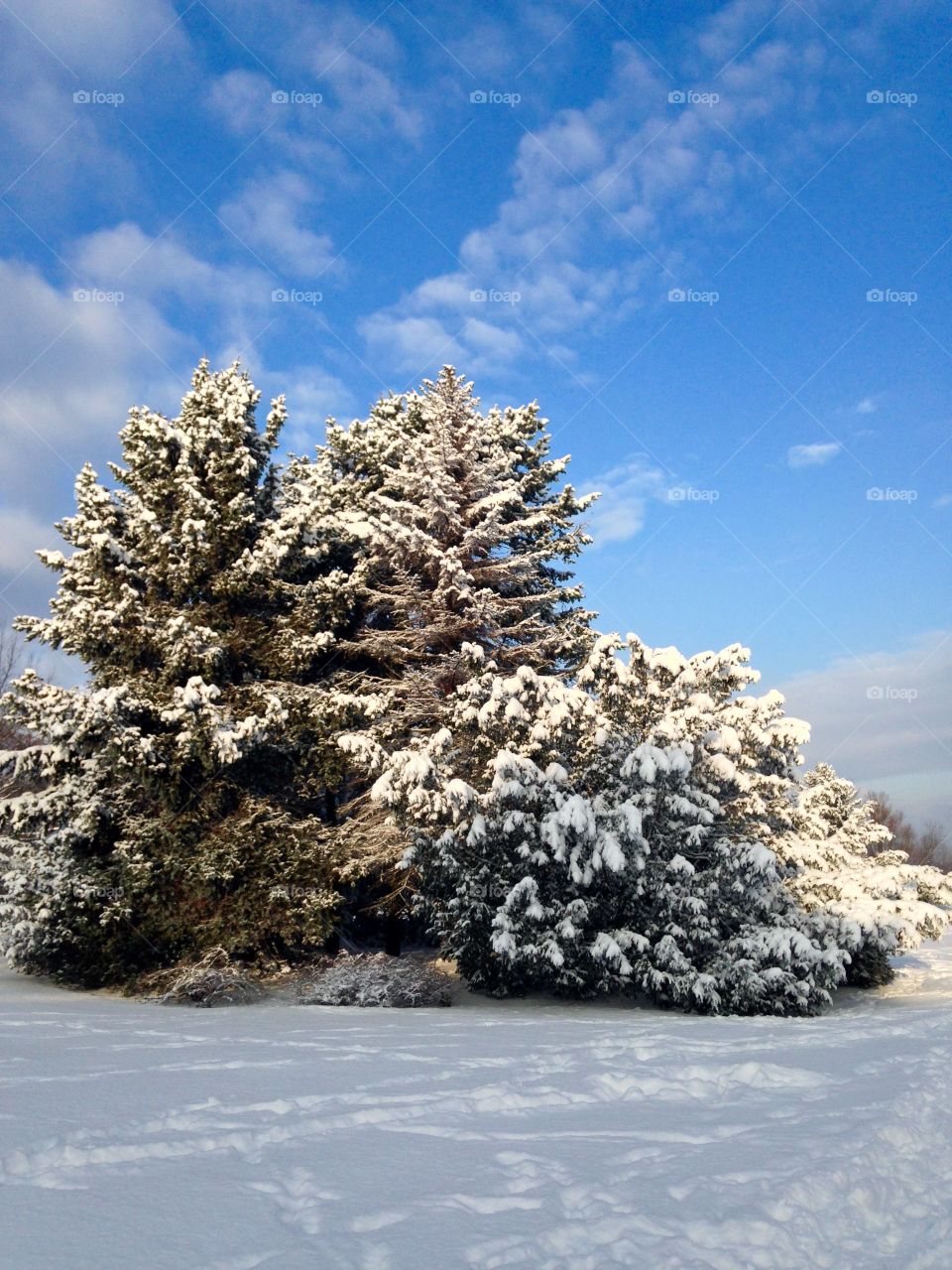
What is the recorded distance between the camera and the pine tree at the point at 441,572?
1575cm

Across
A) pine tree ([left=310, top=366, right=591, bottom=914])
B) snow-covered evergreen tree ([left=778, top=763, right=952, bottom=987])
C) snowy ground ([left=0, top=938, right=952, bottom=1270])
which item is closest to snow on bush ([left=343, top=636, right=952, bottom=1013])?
snow-covered evergreen tree ([left=778, top=763, right=952, bottom=987])

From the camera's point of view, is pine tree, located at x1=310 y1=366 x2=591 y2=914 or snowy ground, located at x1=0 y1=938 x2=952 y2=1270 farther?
pine tree, located at x1=310 y1=366 x2=591 y2=914

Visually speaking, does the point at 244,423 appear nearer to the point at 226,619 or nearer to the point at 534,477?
the point at 226,619

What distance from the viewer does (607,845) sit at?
11.5 meters

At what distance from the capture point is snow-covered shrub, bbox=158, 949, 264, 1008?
12.1m

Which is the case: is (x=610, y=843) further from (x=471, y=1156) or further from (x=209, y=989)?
(x=471, y=1156)

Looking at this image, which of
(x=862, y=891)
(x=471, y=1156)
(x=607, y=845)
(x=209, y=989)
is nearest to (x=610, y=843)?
(x=607, y=845)

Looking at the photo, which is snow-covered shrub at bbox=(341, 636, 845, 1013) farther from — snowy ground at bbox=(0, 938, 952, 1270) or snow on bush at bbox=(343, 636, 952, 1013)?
snowy ground at bbox=(0, 938, 952, 1270)

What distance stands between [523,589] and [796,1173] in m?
14.9

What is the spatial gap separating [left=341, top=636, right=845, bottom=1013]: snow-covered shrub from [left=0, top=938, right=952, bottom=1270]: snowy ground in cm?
507

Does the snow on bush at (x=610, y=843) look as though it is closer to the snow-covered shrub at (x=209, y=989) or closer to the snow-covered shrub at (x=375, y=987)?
the snow-covered shrub at (x=375, y=987)

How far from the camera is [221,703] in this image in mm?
14812

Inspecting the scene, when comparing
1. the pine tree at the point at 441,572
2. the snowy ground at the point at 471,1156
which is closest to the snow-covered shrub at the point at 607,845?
the pine tree at the point at 441,572

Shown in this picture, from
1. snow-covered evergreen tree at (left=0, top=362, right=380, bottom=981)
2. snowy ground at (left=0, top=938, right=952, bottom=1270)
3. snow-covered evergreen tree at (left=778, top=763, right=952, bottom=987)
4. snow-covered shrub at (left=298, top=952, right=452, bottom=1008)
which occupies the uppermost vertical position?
snow-covered evergreen tree at (left=0, top=362, right=380, bottom=981)
